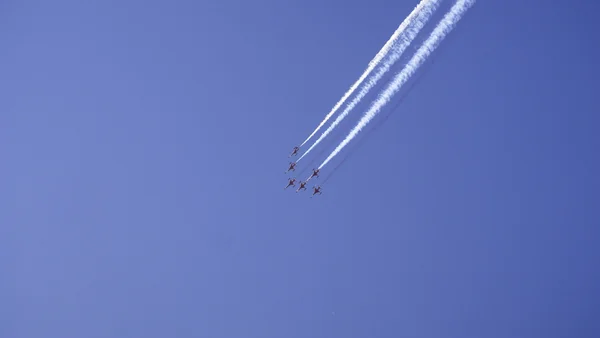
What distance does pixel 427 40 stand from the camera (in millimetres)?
24234

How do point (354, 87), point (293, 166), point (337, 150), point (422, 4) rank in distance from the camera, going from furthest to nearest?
point (293, 166)
point (337, 150)
point (354, 87)
point (422, 4)

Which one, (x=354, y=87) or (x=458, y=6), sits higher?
(x=458, y=6)

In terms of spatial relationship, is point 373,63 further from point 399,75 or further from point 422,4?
point 422,4

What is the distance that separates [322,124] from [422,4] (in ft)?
19.5

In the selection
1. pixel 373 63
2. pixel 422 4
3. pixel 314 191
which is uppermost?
pixel 422 4

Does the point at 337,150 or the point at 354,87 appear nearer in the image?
the point at 354,87

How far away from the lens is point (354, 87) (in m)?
25.4

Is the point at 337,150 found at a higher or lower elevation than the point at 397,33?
lower

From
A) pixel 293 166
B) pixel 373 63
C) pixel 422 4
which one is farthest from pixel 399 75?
pixel 293 166

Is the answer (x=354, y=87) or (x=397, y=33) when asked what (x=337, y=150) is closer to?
(x=354, y=87)

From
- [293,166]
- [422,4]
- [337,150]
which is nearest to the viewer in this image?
[422,4]

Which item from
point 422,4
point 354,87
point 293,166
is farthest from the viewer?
point 293,166

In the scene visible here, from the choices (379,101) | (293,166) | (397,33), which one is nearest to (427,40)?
(397,33)

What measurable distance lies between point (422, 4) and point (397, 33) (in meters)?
1.28
